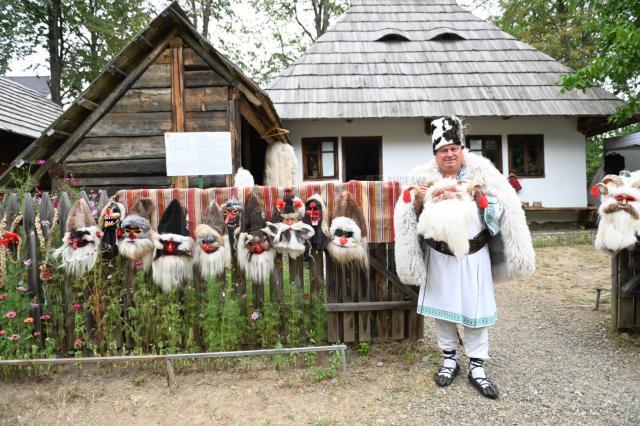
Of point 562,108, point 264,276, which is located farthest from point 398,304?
point 562,108

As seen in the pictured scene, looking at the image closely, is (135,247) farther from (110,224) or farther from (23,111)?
(23,111)

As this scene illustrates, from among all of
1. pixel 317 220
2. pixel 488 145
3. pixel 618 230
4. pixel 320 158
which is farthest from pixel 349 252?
pixel 488 145

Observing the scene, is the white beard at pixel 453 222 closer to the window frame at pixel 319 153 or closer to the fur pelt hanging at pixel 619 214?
the fur pelt hanging at pixel 619 214

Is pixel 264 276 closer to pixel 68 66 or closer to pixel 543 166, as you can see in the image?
pixel 543 166

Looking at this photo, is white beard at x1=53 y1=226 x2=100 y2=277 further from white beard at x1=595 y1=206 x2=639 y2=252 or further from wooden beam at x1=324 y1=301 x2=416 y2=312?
white beard at x1=595 y1=206 x2=639 y2=252

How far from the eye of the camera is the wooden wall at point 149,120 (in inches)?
203

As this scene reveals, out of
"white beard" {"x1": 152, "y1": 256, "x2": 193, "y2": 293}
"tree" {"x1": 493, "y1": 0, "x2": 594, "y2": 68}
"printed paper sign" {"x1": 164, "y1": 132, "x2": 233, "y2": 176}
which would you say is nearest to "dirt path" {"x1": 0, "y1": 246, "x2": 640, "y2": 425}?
"white beard" {"x1": 152, "y1": 256, "x2": 193, "y2": 293}

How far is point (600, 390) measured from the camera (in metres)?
2.91

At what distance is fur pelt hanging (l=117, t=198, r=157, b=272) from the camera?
3064mm

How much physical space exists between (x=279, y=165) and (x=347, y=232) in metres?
3.91

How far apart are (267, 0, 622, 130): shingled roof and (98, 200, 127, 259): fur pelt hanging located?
22.2ft

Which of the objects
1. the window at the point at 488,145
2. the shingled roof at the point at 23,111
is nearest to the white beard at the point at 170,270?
the shingled roof at the point at 23,111

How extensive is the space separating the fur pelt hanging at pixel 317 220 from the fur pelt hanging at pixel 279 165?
364 centimetres

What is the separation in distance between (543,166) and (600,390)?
902 cm
